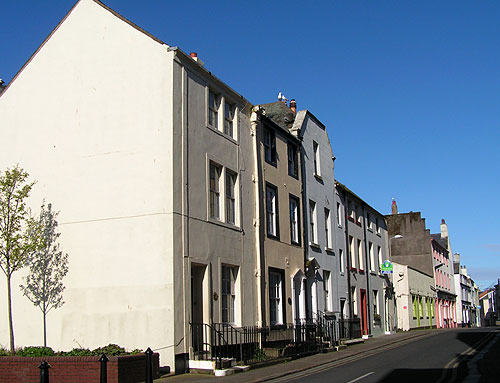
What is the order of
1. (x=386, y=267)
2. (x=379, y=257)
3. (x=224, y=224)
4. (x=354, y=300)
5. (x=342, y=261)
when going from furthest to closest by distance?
1. (x=379, y=257)
2. (x=386, y=267)
3. (x=354, y=300)
4. (x=342, y=261)
5. (x=224, y=224)

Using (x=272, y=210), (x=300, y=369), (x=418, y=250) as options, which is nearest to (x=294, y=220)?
(x=272, y=210)

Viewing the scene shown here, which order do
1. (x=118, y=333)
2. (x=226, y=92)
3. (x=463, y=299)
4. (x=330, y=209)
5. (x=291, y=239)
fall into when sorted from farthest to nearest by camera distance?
(x=463, y=299) → (x=330, y=209) → (x=291, y=239) → (x=226, y=92) → (x=118, y=333)

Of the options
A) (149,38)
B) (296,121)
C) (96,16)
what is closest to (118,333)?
(149,38)

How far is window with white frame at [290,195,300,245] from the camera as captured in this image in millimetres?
24594

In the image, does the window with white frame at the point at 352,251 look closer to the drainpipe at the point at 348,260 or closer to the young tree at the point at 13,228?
the drainpipe at the point at 348,260

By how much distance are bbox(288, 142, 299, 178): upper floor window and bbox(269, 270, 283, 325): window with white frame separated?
480 centimetres

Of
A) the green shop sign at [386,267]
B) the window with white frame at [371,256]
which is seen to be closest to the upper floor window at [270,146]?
the window with white frame at [371,256]

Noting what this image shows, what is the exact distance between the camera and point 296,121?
1071 inches

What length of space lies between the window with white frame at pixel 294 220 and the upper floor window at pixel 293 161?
44.3 inches

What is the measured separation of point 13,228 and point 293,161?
13.0 metres

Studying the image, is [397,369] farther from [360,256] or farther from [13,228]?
[360,256]

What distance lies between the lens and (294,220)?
2492cm

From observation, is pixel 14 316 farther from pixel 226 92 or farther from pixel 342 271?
pixel 342 271

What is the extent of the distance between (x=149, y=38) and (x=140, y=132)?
290 centimetres
